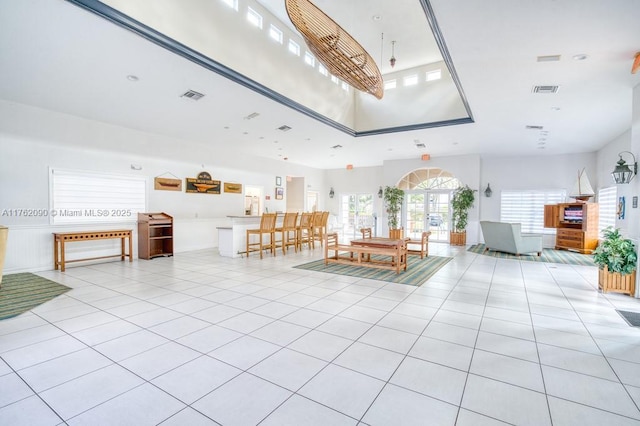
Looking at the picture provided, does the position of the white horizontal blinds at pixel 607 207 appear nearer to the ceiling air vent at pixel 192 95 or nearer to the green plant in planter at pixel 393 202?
the green plant in planter at pixel 393 202

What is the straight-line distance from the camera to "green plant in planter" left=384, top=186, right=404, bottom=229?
35.6ft

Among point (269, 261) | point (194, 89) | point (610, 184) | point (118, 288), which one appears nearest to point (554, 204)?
point (610, 184)

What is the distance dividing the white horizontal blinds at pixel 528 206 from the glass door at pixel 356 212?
491 centimetres

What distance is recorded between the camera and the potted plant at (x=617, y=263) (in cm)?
411

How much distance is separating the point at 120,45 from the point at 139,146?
10.9 ft

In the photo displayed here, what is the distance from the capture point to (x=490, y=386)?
2053 mm

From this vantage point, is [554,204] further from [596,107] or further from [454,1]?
[454,1]

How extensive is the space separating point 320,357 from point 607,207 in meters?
9.54

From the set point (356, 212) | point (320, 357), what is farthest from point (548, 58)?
point (356, 212)

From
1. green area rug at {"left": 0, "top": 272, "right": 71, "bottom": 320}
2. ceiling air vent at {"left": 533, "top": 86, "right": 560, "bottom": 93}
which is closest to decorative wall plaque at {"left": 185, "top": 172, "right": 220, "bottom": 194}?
green area rug at {"left": 0, "top": 272, "right": 71, "bottom": 320}

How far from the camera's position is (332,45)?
12.7 feet

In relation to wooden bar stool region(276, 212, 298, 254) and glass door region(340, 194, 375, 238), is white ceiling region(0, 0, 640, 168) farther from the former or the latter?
glass door region(340, 194, 375, 238)

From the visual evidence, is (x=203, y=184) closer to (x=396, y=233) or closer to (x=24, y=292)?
(x=24, y=292)

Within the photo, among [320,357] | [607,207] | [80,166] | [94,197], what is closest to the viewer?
[320,357]
